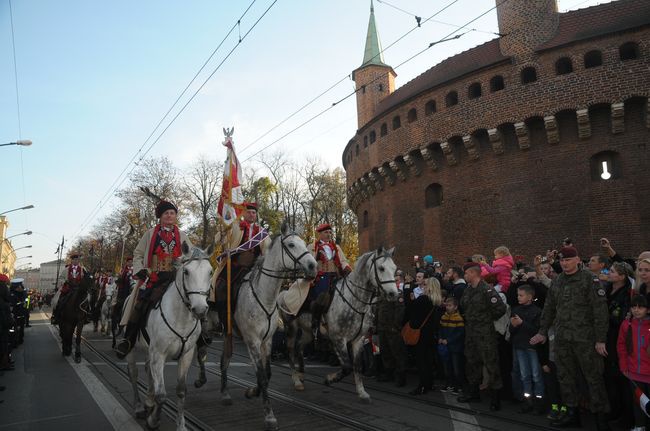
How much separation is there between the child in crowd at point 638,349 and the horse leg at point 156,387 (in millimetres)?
5628

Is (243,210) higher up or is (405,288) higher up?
(243,210)

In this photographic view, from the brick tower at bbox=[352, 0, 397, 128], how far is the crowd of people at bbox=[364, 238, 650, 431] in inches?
1002

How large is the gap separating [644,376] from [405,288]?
501 centimetres

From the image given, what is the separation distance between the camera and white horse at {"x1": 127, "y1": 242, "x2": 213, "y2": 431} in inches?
219

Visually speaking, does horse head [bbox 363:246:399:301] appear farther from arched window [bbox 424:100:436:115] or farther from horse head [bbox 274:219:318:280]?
arched window [bbox 424:100:436:115]

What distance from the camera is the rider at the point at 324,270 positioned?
9.12 meters

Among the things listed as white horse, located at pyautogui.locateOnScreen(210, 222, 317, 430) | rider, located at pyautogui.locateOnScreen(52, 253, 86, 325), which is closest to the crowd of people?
white horse, located at pyautogui.locateOnScreen(210, 222, 317, 430)

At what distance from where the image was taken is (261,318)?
22.6ft

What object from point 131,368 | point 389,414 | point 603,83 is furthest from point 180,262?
point 603,83

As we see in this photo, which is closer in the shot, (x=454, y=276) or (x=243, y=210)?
(x=243, y=210)

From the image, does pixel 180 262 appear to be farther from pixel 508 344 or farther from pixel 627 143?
pixel 627 143

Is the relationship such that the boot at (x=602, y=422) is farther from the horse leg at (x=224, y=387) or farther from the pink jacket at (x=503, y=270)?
the horse leg at (x=224, y=387)

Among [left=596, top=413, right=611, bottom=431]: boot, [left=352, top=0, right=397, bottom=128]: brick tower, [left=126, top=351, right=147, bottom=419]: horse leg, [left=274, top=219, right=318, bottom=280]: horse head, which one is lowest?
[left=596, top=413, right=611, bottom=431]: boot

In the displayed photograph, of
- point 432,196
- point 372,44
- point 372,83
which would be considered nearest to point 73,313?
point 432,196
